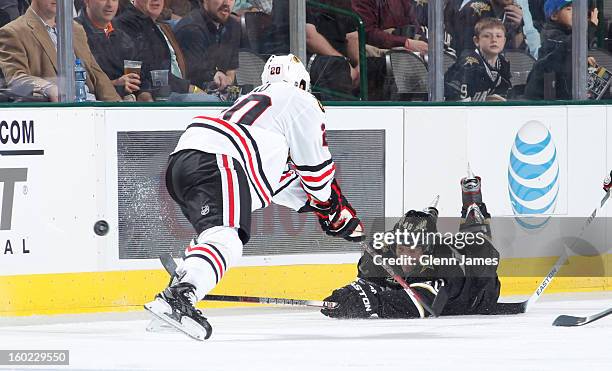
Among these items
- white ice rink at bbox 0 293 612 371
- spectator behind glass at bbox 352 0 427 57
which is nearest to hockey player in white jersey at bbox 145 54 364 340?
white ice rink at bbox 0 293 612 371

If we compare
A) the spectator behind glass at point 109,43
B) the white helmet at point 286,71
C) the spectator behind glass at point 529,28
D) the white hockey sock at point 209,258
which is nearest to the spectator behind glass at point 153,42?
the spectator behind glass at point 109,43

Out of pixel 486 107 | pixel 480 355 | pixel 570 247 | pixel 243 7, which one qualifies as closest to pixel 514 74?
pixel 486 107

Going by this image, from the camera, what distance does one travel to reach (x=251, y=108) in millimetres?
4363

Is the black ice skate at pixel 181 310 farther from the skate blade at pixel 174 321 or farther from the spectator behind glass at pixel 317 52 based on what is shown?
the spectator behind glass at pixel 317 52

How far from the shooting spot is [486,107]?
570 centimetres

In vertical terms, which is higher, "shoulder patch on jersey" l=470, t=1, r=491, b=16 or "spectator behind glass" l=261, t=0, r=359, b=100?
"shoulder patch on jersey" l=470, t=1, r=491, b=16

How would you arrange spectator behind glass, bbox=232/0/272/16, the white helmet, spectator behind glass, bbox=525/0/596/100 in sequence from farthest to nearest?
spectator behind glass, bbox=525/0/596/100, spectator behind glass, bbox=232/0/272/16, the white helmet

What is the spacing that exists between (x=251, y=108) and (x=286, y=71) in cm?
24

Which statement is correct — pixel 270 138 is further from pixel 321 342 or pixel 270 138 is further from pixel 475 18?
pixel 475 18

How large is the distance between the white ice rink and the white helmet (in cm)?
89

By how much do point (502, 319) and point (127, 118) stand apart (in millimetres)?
1695

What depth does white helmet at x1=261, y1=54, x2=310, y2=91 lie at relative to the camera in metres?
4.52

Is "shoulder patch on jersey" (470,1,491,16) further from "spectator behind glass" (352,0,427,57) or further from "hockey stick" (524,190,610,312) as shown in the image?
"hockey stick" (524,190,610,312)

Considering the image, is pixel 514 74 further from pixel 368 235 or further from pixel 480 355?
pixel 480 355
